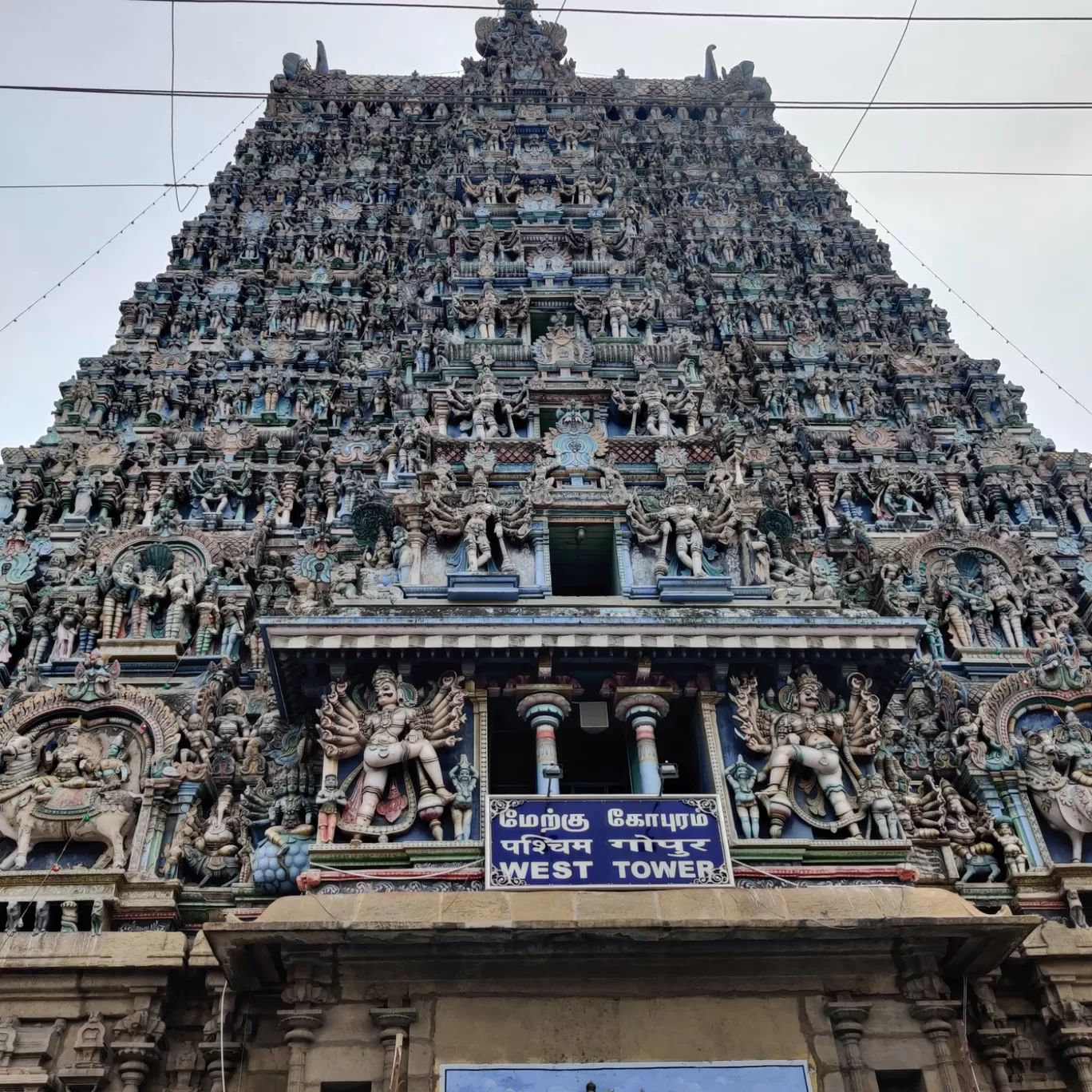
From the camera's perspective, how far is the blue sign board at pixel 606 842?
13.1 meters

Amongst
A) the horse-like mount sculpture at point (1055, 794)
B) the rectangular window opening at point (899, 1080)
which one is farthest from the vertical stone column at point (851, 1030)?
the horse-like mount sculpture at point (1055, 794)

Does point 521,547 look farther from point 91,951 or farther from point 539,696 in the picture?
point 91,951

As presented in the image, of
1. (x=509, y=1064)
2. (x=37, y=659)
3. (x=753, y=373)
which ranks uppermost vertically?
(x=753, y=373)

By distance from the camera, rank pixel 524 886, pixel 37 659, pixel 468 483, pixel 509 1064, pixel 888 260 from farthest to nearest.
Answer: pixel 888 260 → pixel 468 483 → pixel 37 659 → pixel 524 886 → pixel 509 1064

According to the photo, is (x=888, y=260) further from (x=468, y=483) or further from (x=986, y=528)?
(x=468, y=483)

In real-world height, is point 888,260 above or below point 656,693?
above

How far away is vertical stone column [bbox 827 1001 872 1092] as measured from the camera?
12.1 metres

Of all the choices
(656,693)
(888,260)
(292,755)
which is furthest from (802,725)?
(888,260)

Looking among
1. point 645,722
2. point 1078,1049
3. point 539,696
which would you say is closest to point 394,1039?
point 539,696

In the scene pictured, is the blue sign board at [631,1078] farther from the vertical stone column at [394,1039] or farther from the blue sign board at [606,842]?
the blue sign board at [606,842]

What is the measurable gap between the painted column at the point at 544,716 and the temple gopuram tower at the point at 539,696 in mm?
75

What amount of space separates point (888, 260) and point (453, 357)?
1411cm

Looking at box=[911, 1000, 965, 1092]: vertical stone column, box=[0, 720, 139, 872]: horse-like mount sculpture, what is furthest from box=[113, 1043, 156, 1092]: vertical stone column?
box=[911, 1000, 965, 1092]: vertical stone column

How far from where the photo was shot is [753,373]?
84.5 feet
